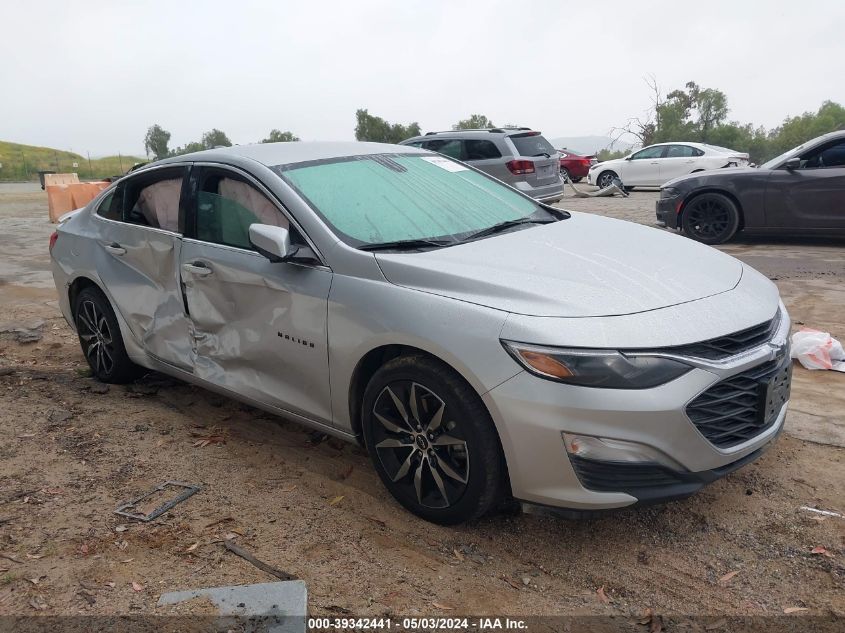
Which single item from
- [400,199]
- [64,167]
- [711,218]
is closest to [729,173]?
[711,218]

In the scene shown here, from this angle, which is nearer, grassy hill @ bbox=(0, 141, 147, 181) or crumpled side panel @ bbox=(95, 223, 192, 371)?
crumpled side panel @ bbox=(95, 223, 192, 371)

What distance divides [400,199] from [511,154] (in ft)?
30.6

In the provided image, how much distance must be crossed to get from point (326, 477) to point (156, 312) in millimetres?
1573

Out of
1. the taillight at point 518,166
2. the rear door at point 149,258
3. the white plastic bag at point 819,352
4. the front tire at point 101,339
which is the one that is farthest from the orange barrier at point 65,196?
the white plastic bag at point 819,352

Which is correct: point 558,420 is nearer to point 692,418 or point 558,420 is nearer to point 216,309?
point 692,418

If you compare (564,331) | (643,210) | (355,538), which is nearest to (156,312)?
(355,538)

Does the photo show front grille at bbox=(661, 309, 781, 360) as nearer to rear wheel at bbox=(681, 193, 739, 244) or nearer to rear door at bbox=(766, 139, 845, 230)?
rear door at bbox=(766, 139, 845, 230)

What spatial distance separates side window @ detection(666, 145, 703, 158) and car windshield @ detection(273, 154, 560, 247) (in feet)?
56.0

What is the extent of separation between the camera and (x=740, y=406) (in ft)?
9.52

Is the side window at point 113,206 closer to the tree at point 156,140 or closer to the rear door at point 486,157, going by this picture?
the rear door at point 486,157

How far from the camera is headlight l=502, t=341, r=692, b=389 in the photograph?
2.69 m

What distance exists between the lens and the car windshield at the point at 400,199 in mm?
3586

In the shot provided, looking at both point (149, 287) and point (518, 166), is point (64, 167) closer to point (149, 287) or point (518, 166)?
point (518, 166)

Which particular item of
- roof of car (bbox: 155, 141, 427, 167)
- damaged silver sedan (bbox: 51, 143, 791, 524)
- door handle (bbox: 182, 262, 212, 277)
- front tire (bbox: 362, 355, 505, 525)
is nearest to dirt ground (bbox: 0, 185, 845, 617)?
front tire (bbox: 362, 355, 505, 525)
